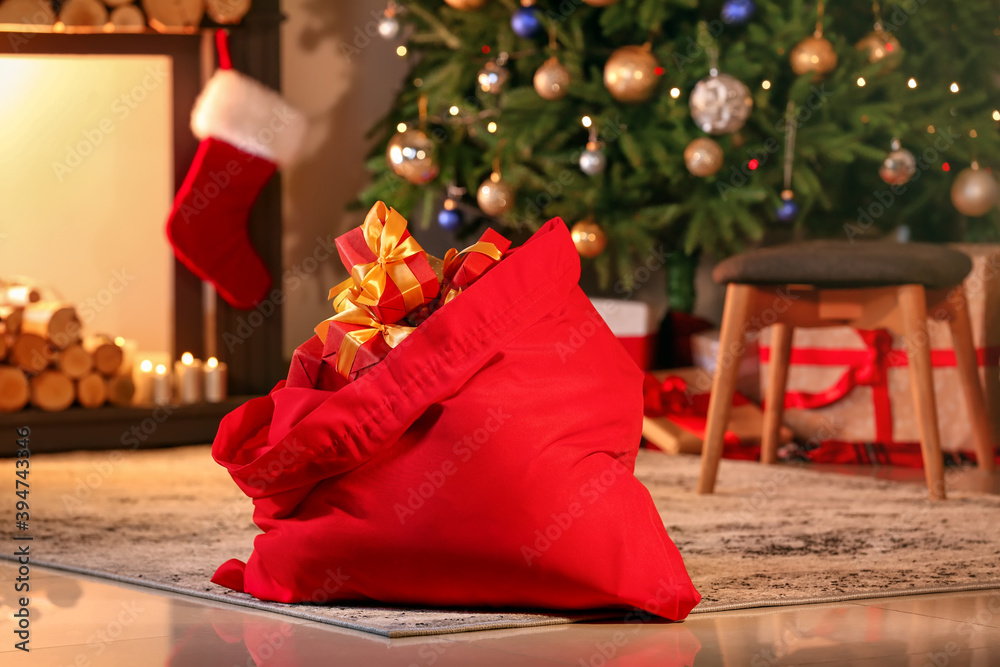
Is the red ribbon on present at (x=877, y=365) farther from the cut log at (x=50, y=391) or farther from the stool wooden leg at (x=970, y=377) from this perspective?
the cut log at (x=50, y=391)

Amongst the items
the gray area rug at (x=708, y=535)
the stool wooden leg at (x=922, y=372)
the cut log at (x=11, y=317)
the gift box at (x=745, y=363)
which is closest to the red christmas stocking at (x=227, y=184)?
the cut log at (x=11, y=317)

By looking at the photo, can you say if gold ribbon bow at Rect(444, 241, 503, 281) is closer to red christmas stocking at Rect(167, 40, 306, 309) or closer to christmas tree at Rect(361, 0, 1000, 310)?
christmas tree at Rect(361, 0, 1000, 310)

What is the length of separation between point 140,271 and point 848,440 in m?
1.87

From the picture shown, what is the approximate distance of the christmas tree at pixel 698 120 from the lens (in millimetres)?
3062

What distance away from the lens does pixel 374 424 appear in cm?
130

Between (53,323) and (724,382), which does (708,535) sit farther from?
(53,323)

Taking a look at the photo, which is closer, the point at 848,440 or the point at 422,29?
the point at 848,440

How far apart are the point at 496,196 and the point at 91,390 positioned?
1110 millimetres

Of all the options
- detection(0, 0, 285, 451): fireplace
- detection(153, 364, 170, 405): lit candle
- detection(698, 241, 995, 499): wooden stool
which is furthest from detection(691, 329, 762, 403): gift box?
detection(153, 364, 170, 405): lit candle

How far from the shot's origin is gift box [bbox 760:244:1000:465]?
279 cm

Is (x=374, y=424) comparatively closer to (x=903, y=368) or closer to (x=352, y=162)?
(x=903, y=368)

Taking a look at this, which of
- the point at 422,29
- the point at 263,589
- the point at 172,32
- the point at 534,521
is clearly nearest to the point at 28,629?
the point at 263,589

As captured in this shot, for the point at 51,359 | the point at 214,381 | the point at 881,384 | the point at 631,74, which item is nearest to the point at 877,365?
the point at 881,384

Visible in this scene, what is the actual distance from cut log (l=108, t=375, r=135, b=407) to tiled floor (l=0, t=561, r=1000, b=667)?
172 centimetres
